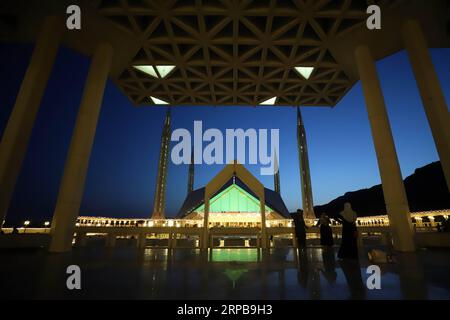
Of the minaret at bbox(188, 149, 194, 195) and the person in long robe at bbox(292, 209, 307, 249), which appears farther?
the minaret at bbox(188, 149, 194, 195)

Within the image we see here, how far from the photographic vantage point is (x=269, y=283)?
352 centimetres

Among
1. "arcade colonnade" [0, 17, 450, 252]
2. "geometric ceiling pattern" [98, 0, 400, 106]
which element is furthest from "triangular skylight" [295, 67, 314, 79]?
"arcade colonnade" [0, 17, 450, 252]

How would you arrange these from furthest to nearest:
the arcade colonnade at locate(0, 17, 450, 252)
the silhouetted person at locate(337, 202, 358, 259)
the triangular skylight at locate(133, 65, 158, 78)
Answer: the triangular skylight at locate(133, 65, 158, 78) < the arcade colonnade at locate(0, 17, 450, 252) < the silhouetted person at locate(337, 202, 358, 259)

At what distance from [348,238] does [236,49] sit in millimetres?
13155

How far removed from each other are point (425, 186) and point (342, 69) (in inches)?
3394

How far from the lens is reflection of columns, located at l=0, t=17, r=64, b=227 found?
954 centimetres

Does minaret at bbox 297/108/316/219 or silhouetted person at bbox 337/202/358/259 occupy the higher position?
minaret at bbox 297/108/316/219

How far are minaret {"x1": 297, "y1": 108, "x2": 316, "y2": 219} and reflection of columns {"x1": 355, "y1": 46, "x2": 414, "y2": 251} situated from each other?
43.3 metres

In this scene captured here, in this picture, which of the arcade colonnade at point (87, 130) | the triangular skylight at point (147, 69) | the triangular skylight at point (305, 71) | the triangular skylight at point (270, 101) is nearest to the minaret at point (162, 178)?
the triangular skylight at point (270, 101)

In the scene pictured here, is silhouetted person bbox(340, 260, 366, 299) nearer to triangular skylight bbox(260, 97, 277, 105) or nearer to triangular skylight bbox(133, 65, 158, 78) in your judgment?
triangular skylight bbox(133, 65, 158, 78)

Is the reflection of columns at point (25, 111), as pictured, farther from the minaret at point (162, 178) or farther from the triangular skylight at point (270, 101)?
the minaret at point (162, 178)
